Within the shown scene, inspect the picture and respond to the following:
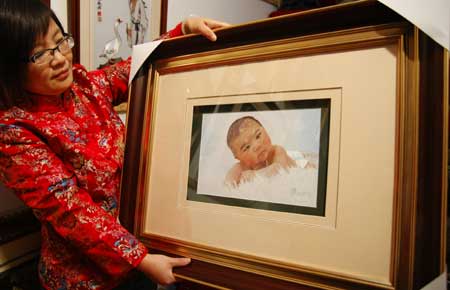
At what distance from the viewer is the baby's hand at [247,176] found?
457 millimetres

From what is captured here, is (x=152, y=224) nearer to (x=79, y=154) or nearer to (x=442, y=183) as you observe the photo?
(x=79, y=154)

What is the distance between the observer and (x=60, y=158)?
56 cm

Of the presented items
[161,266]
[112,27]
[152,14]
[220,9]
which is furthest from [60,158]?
[220,9]

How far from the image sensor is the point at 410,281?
1.15 ft

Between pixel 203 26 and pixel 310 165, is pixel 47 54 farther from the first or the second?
pixel 310 165

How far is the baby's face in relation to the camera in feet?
1.49

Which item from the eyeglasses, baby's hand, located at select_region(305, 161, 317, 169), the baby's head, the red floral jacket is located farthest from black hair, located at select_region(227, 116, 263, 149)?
the eyeglasses

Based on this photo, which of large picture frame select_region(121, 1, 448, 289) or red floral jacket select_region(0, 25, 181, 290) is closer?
large picture frame select_region(121, 1, 448, 289)

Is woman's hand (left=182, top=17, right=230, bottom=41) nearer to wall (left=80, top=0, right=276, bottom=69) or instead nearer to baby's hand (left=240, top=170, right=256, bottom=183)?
baby's hand (left=240, top=170, right=256, bottom=183)

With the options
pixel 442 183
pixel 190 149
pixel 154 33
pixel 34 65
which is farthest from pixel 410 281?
pixel 154 33

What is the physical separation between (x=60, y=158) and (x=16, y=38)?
21 cm

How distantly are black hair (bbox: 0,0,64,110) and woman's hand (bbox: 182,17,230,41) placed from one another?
0.25m

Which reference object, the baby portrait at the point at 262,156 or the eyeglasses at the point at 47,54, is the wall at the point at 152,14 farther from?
the baby portrait at the point at 262,156

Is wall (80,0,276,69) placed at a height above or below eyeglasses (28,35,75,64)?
above
